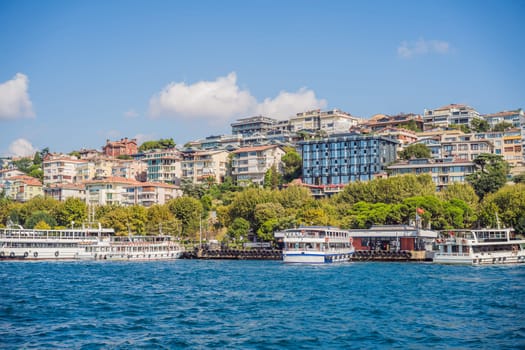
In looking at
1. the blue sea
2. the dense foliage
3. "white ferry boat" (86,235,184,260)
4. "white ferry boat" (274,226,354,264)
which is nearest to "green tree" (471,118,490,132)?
the dense foliage

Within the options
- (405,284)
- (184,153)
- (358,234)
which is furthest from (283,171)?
(405,284)

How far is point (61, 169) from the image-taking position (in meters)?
135

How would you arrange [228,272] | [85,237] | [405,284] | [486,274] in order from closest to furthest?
[405,284]
[486,274]
[228,272]
[85,237]

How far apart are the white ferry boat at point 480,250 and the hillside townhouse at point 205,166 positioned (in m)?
60.9

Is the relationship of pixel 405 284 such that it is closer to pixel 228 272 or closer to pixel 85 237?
pixel 228 272

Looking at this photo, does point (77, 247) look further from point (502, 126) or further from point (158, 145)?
point (502, 126)

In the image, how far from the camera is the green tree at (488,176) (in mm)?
86062

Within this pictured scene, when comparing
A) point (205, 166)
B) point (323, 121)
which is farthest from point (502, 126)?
point (205, 166)

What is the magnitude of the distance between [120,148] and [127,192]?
38296 millimetres

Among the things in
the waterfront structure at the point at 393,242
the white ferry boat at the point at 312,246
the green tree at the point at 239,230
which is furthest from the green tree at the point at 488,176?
the green tree at the point at 239,230

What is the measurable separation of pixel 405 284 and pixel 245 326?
62.6 feet

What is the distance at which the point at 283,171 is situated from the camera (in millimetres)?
116125

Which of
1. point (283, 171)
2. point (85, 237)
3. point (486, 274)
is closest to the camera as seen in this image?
point (486, 274)

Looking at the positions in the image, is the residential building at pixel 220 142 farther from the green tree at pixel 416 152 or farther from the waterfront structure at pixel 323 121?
the green tree at pixel 416 152
